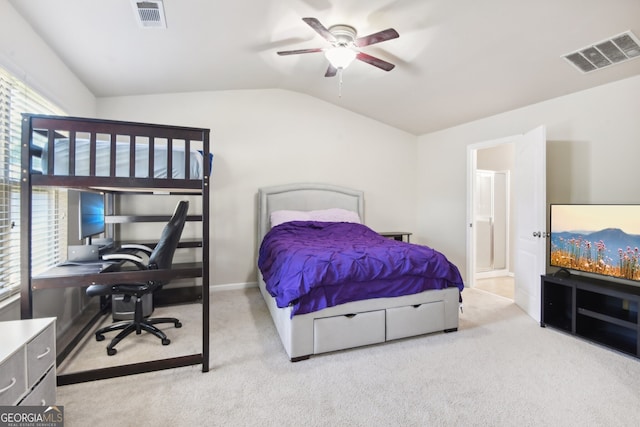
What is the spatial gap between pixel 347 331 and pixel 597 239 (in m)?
2.37

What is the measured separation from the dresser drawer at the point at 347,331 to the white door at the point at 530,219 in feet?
5.87

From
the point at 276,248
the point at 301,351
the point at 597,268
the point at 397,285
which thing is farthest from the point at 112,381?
the point at 597,268

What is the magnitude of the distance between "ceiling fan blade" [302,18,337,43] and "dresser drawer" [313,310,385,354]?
6.94ft

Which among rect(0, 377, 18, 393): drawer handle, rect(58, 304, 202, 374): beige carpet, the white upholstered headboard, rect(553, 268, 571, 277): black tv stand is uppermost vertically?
the white upholstered headboard

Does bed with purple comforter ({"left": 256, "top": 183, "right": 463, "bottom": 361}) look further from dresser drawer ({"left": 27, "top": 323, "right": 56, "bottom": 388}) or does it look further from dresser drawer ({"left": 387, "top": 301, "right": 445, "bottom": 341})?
dresser drawer ({"left": 27, "top": 323, "right": 56, "bottom": 388})

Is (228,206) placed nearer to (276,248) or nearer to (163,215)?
(163,215)

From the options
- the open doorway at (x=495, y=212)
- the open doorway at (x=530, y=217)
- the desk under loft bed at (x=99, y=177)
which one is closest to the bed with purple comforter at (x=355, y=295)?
the desk under loft bed at (x=99, y=177)

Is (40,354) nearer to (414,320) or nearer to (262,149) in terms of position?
(414,320)

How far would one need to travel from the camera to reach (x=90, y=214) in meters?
2.80

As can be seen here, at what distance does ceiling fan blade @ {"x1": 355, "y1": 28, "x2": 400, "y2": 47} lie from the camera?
215 cm

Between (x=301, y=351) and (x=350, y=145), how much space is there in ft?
11.1

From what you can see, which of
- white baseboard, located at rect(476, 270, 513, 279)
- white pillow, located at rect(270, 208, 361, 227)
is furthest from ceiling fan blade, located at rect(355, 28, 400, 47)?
white baseboard, located at rect(476, 270, 513, 279)

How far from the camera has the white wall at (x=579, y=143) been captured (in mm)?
2709

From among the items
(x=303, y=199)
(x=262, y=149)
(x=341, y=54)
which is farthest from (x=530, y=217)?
(x=262, y=149)
